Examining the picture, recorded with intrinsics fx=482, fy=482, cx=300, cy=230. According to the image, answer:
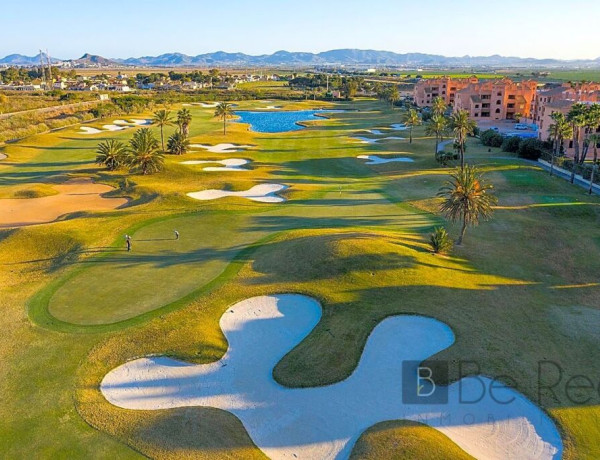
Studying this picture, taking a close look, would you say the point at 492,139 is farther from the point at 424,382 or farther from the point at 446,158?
the point at 424,382

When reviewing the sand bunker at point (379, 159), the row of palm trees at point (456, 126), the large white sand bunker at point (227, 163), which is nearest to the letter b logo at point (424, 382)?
the row of palm trees at point (456, 126)

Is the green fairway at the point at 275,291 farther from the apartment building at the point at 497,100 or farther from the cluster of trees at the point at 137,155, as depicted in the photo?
the apartment building at the point at 497,100

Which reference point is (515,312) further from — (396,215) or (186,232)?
(186,232)

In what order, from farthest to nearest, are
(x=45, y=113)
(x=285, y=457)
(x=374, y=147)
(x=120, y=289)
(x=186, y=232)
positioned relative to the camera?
(x=45, y=113), (x=374, y=147), (x=186, y=232), (x=120, y=289), (x=285, y=457)

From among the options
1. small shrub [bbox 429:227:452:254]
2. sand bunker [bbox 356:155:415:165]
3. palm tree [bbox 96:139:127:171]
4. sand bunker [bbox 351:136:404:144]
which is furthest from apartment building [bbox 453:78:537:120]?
small shrub [bbox 429:227:452:254]

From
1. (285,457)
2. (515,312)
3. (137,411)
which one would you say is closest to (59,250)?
(137,411)

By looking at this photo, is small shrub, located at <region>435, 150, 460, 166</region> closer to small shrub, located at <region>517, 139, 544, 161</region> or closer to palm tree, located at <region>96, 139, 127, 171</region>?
small shrub, located at <region>517, 139, 544, 161</region>

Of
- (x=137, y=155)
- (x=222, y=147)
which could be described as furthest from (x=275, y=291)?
(x=222, y=147)
